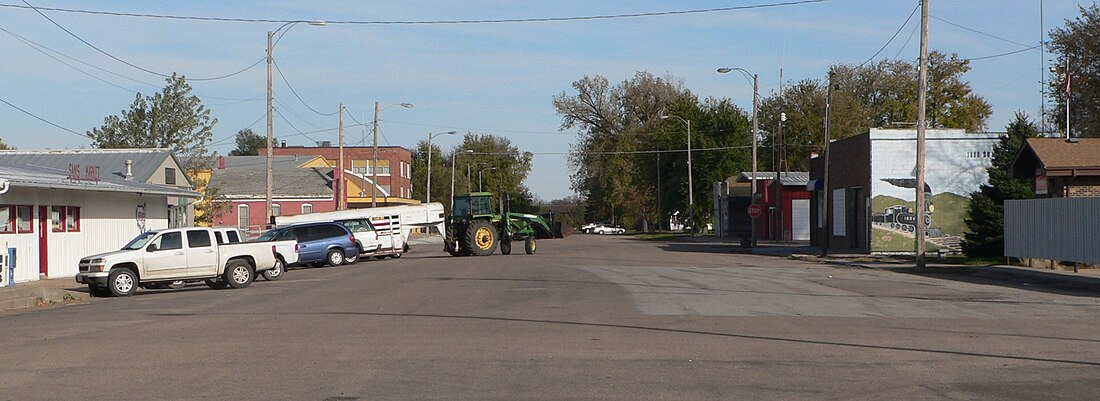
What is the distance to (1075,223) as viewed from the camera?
28.0 metres

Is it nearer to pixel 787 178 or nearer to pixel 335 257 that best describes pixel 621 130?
pixel 787 178

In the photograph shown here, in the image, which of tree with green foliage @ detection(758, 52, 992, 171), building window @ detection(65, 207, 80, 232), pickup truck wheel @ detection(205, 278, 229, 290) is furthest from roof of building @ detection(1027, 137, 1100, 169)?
tree with green foliage @ detection(758, 52, 992, 171)

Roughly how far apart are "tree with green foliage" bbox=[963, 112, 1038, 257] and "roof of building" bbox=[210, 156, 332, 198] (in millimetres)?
49057

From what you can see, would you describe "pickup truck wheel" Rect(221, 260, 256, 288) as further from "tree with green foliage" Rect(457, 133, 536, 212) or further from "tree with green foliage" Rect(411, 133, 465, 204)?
"tree with green foliage" Rect(457, 133, 536, 212)

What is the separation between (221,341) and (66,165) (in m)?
34.5

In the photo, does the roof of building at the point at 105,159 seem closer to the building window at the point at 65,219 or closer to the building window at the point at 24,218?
the building window at the point at 65,219

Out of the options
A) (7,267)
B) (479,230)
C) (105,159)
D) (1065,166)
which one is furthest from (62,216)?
(1065,166)

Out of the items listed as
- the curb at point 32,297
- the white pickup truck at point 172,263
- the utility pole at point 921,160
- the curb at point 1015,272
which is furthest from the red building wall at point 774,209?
the curb at point 32,297

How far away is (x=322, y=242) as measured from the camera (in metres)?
39.6

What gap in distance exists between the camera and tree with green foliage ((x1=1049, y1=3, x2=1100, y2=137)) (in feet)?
158

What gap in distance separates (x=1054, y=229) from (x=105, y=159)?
121ft

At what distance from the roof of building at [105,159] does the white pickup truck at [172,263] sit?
18.2 m

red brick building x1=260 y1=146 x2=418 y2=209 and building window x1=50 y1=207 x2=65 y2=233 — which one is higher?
red brick building x1=260 y1=146 x2=418 y2=209

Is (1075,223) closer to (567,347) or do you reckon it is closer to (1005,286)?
(1005,286)
